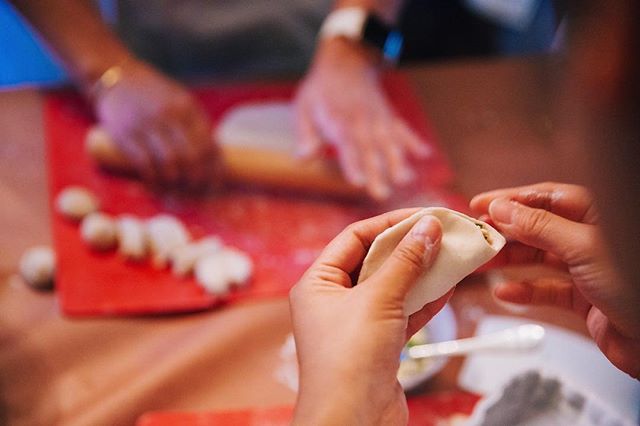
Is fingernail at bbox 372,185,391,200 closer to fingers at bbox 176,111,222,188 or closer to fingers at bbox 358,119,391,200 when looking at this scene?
fingers at bbox 358,119,391,200

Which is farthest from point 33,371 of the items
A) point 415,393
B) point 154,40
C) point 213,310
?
point 154,40

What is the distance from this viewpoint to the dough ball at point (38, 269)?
813 millimetres

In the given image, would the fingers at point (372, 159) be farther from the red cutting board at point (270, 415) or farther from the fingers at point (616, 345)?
the fingers at point (616, 345)

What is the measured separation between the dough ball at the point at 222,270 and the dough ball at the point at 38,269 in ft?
0.53

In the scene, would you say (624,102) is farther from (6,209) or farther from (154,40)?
(154,40)

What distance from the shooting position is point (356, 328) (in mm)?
427

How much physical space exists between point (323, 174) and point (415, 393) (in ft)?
1.13

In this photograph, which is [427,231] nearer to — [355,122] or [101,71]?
[355,122]

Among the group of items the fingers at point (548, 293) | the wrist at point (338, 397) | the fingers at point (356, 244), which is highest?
the fingers at point (356, 244)

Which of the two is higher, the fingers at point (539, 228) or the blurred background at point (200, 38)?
the fingers at point (539, 228)

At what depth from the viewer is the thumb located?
0.43 metres

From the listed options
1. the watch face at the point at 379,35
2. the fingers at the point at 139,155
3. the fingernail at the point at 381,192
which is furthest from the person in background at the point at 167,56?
the fingernail at the point at 381,192

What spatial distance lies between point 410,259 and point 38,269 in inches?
20.6

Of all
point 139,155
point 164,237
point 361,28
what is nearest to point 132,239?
point 164,237
